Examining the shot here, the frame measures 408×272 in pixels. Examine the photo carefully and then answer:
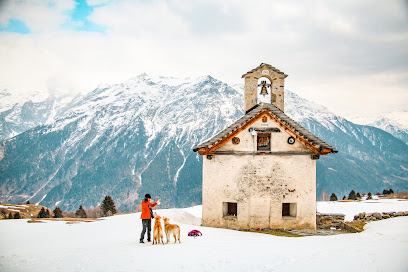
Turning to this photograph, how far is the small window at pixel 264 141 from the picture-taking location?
26.3 meters

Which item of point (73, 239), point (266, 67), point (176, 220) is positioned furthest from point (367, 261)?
point (266, 67)

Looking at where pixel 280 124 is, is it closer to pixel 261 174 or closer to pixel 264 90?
pixel 261 174

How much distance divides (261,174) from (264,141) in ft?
7.65

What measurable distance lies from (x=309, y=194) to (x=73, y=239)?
1533 cm

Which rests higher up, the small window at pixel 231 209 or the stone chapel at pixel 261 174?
the stone chapel at pixel 261 174

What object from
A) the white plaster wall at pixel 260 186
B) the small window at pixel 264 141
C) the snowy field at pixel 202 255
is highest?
the small window at pixel 264 141

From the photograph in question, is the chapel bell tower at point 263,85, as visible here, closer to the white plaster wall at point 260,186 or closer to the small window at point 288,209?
the white plaster wall at point 260,186

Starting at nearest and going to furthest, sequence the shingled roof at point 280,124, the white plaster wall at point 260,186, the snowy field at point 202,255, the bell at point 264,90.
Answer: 1. the snowy field at point 202,255
2. the white plaster wall at point 260,186
3. the shingled roof at point 280,124
4. the bell at point 264,90

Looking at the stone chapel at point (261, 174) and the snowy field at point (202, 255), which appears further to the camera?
the stone chapel at point (261, 174)

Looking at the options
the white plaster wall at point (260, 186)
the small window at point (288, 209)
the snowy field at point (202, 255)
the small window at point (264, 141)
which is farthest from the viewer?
the small window at point (288, 209)

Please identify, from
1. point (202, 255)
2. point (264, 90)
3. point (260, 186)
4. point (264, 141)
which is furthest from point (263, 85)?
point (202, 255)

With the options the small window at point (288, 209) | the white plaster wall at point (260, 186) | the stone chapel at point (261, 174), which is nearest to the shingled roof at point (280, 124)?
the stone chapel at point (261, 174)

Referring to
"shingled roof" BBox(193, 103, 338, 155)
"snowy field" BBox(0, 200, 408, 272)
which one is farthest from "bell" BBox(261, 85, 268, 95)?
"snowy field" BBox(0, 200, 408, 272)

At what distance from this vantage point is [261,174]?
25.8m
